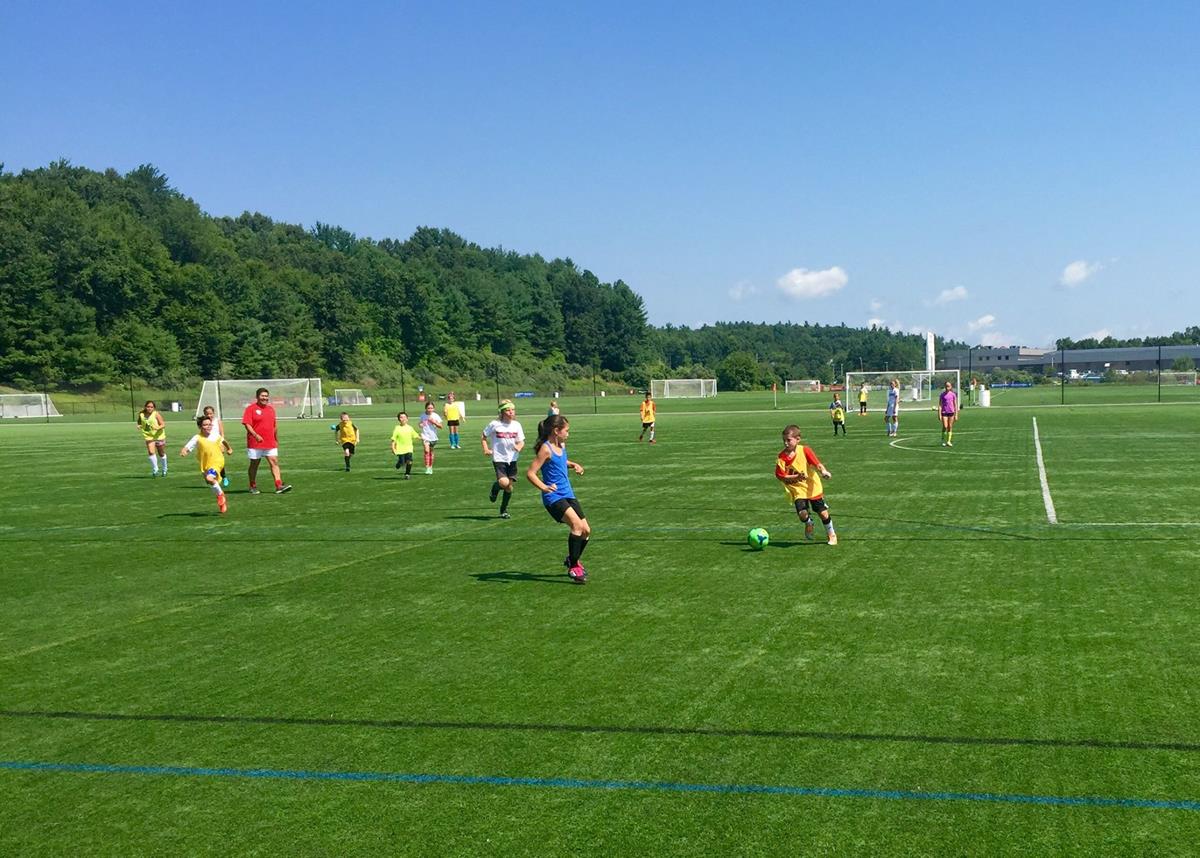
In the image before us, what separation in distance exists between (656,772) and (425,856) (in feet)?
4.74

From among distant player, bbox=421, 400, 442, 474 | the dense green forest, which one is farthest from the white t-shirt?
the dense green forest

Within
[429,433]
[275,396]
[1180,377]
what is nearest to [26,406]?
[275,396]

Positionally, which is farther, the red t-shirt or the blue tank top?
the red t-shirt

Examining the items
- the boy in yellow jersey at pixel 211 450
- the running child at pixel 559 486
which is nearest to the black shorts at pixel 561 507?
the running child at pixel 559 486

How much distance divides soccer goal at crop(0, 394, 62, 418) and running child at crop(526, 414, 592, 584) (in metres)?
86.6

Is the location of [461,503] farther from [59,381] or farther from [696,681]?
[59,381]

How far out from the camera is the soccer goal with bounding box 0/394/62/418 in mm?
87562

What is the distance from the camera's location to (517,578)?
38.6ft

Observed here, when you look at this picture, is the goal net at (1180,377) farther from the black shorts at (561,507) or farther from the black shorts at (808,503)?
the black shorts at (561,507)

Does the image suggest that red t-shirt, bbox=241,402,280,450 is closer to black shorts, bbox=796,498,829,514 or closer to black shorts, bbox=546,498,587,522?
black shorts, bbox=546,498,587,522

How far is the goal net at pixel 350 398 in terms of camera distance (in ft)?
348

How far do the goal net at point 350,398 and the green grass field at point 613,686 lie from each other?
90843 millimetres

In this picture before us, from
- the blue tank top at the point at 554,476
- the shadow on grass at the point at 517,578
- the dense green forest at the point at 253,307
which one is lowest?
the shadow on grass at the point at 517,578

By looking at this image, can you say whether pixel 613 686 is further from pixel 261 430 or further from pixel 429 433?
pixel 429 433
